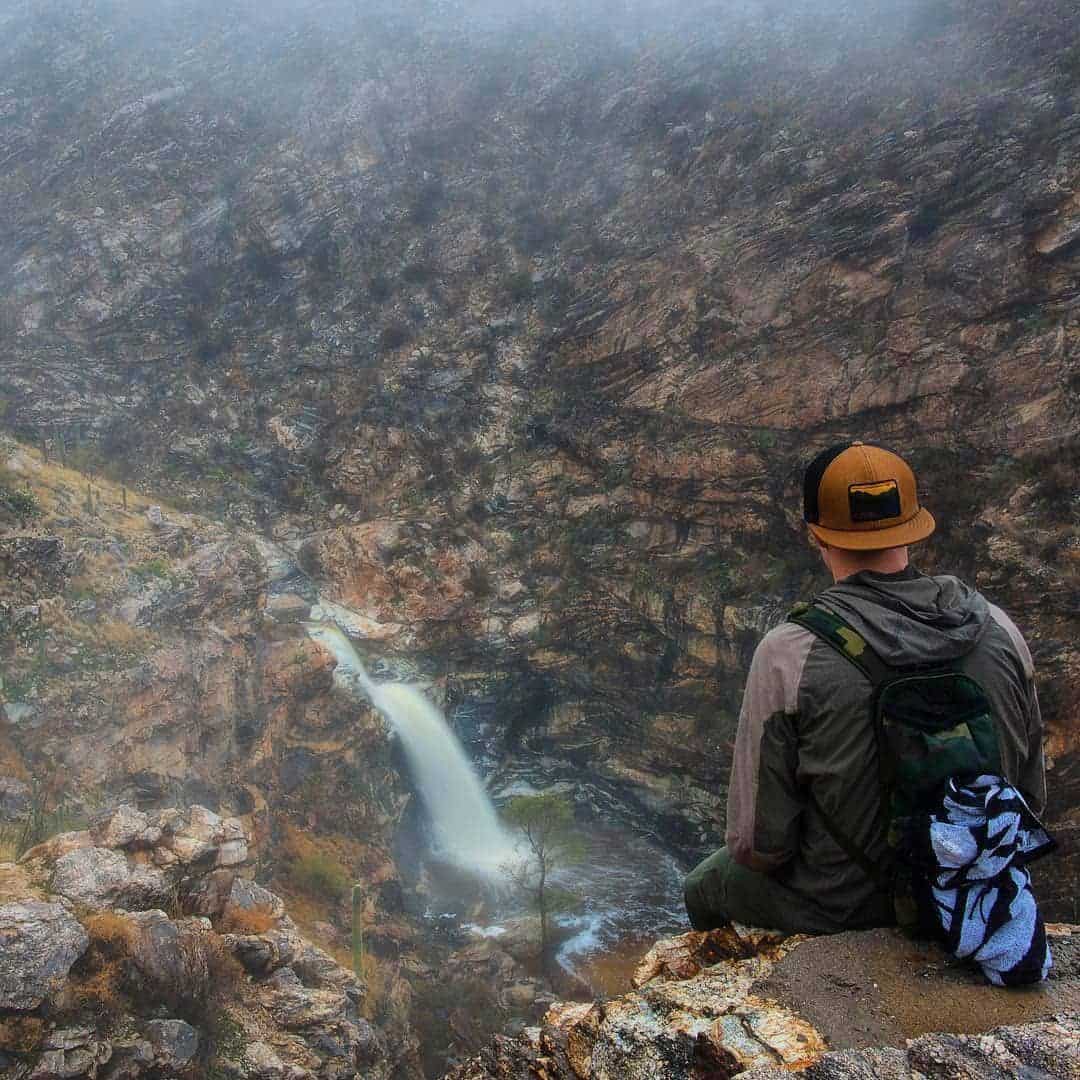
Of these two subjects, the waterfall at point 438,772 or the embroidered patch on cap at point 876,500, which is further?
the waterfall at point 438,772

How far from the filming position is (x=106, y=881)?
8602mm

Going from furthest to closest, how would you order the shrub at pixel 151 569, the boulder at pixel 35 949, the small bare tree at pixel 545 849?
1. the small bare tree at pixel 545 849
2. the shrub at pixel 151 569
3. the boulder at pixel 35 949

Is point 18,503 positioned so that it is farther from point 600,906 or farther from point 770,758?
point 770,758

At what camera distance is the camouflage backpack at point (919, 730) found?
2375mm

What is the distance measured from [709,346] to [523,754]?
12.0 meters

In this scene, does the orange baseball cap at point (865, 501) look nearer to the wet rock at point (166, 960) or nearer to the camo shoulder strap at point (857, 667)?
the camo shoulder strap at point (857, 667)

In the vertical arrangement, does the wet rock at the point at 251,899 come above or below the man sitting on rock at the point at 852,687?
below

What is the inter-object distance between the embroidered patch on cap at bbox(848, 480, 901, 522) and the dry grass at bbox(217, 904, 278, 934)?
409 inches

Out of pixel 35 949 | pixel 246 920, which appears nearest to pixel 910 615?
pixel 35 949

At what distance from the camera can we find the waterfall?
63.4ft

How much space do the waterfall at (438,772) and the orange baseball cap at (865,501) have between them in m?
17.9

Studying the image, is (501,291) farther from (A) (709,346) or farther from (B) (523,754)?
(B) (523,754)

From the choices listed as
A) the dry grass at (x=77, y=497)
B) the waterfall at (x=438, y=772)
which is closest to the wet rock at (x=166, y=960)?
the dry grass at (x=77, y=497)

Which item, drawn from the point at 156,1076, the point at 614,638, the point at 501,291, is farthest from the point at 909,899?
the point at 501,291
